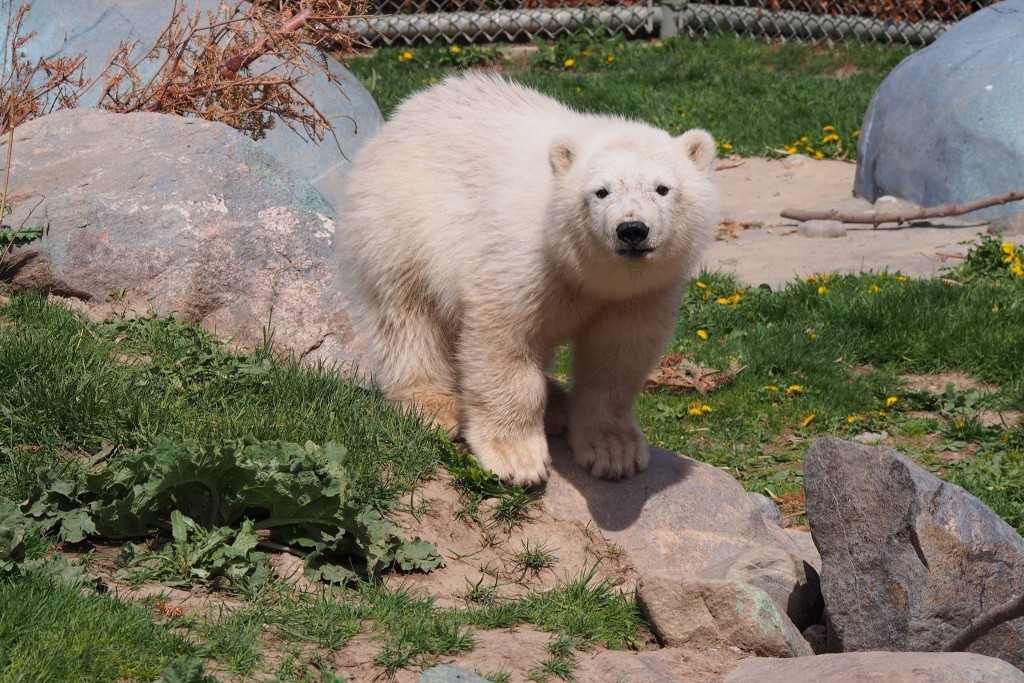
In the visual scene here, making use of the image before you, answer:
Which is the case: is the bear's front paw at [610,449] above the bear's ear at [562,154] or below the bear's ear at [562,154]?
below

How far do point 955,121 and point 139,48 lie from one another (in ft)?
21.4

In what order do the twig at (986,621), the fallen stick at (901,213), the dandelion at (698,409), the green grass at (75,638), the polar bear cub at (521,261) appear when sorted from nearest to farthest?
the green grass at (75,638)
the twig at (986,621)
the polar bear cub at (521,261)
the dandelion at (698,409)
the fallen stick at (901,213)

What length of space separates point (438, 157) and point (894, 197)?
621 cm

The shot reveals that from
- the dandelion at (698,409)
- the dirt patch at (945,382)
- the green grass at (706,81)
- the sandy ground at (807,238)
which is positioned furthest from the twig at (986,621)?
the green grass at (706,81)

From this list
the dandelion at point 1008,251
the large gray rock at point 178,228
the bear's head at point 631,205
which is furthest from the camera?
the dandelion at point 1008,251

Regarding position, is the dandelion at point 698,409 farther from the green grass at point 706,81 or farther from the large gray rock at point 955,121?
the green grass at point 706,81

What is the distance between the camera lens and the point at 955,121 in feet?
31.7

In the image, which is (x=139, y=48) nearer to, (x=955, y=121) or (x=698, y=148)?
(x=698, y=148)

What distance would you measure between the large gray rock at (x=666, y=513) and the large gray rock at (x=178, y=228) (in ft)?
5.10

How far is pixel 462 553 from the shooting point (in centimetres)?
438

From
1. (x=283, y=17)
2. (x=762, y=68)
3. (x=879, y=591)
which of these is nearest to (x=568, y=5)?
(x=762, y=68)

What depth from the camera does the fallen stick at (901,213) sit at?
9.05 meters

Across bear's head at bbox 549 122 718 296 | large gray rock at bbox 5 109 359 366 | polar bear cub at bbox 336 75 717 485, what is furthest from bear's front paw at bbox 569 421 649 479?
large gray rock at bbox 5 109 359 366

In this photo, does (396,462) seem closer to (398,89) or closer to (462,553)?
(462,553)
